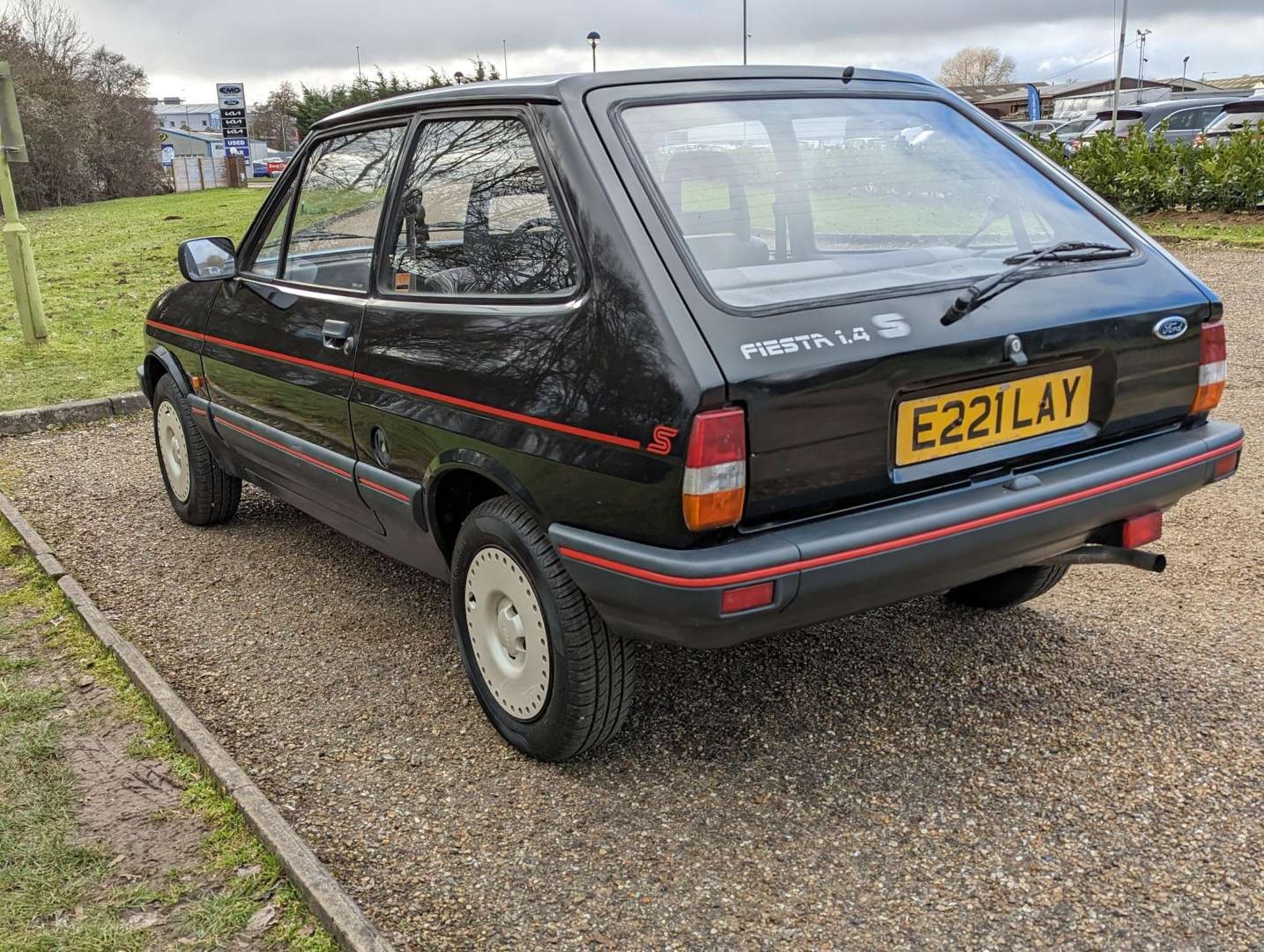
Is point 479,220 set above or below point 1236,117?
below

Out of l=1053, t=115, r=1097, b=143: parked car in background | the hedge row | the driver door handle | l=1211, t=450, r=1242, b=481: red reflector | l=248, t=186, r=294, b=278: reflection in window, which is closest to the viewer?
l=1211, t=450, r=1242, b=481: red reflector

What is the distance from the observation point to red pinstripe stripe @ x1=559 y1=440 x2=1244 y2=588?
2.46m

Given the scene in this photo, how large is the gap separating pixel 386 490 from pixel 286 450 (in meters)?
0.79

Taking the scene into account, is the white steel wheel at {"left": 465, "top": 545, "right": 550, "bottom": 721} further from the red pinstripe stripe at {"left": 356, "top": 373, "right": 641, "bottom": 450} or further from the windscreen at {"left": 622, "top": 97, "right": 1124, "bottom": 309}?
the windscreen at {"left": 622, "top": 97, "right": 1124, "bottom": 309}

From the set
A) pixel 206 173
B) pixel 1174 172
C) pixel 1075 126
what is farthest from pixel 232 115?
pixel 1174 172

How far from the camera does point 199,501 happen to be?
525cm

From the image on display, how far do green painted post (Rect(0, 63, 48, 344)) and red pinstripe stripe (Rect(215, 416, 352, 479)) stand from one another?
5711 mm

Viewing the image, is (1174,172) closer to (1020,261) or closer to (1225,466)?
(1225,466)

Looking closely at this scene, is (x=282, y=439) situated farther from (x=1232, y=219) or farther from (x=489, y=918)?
(x=1232, y=219)

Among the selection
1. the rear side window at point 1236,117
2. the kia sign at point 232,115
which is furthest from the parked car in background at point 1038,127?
the kia sign at point 232,115

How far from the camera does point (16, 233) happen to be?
9289mm

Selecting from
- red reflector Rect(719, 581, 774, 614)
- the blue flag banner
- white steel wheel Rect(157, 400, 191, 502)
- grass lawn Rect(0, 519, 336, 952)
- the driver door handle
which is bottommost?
grass lawn Rect(0, 519, 336, 952)

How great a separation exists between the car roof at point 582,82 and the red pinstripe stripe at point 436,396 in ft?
2.68

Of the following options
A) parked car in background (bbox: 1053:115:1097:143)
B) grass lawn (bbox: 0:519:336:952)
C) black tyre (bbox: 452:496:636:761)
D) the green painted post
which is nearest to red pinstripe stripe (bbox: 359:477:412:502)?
black tyre (bbox: 452:496:636:761)
